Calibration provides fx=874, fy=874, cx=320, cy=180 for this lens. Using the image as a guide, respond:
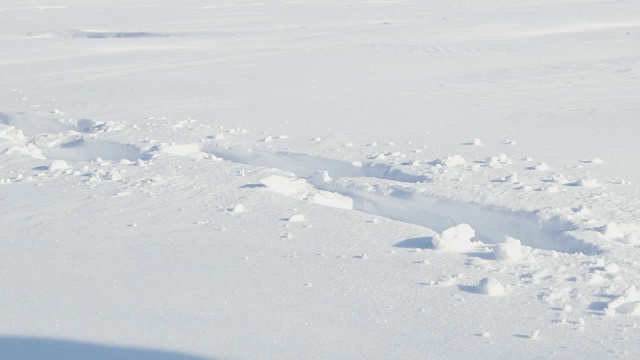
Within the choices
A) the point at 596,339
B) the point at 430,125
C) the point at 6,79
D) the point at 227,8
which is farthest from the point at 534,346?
the point at 227,8

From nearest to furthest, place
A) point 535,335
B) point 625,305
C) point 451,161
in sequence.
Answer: point 535,335
point 625,305
point 451,161

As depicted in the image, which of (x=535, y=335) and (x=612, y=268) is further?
(x=612, y=268)

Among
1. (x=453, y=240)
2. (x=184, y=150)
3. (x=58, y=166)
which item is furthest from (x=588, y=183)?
(x=58, y=166)

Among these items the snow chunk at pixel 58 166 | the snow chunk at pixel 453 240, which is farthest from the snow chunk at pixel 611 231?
the snow chunk at pixel 58 166

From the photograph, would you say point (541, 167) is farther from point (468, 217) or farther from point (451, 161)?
point (468, 217)

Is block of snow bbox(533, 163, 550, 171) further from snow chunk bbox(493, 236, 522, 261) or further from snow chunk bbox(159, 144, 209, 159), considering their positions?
snow chunk bbox(159, 144, 209, 159)

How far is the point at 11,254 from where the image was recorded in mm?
3629

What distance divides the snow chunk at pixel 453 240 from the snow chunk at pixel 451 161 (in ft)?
4.07

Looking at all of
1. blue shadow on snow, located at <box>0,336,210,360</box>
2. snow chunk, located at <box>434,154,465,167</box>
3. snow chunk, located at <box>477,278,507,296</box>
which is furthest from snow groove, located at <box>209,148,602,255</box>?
blue shadow on snow, located at <box>0,336,210,360</box>

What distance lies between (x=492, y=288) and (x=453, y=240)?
476mm

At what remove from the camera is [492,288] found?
2947 millimetres

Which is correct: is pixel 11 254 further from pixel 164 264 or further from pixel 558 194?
pixel 558 194

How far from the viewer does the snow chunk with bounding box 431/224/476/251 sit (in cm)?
339

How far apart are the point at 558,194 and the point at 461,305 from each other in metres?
1.36
